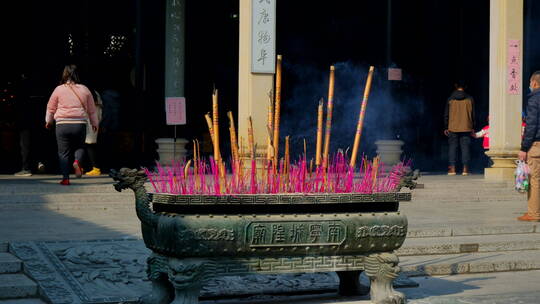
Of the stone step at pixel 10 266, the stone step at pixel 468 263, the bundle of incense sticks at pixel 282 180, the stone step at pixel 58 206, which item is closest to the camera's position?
the bundle of incense sticks at pixel 282 180

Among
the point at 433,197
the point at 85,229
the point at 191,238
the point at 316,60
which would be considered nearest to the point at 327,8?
the point at 316,60

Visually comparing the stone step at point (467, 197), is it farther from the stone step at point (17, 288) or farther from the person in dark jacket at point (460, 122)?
the stone step at point (17, 288)

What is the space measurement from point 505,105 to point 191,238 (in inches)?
395

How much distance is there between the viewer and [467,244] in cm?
911

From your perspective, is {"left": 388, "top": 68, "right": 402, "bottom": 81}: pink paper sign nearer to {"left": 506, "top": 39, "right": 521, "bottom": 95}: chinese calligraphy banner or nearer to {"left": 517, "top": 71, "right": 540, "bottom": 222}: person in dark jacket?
{"left": 506, "top": 39, "right": 521, "bottom": 95}: chinese calligraphy banner

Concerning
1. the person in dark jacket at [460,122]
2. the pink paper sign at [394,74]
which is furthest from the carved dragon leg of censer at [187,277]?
the pink paper sign at [394,74]

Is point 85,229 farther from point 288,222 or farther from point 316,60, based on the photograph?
point 316,60

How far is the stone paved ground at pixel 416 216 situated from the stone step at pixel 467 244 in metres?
0.21

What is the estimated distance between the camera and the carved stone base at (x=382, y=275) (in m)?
6.46

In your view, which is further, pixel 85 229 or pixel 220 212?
pixel 85 229

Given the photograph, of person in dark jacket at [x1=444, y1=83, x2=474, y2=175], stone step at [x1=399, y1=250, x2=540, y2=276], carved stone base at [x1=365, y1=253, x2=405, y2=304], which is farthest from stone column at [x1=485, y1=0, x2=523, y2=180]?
carved stone base at [x1=365, y1=253, x2=405, y2=304]

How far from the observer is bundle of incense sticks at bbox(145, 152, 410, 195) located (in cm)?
638

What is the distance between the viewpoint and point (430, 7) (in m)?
Answer: 19.1

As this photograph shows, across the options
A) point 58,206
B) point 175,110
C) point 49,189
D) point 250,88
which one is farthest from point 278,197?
point 175,110
